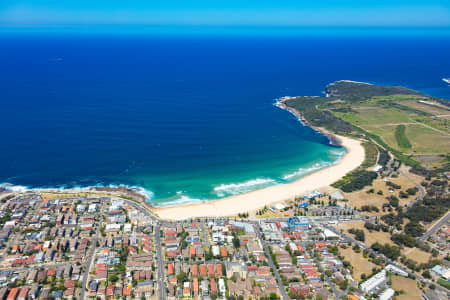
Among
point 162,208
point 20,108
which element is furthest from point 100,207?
point 20,108

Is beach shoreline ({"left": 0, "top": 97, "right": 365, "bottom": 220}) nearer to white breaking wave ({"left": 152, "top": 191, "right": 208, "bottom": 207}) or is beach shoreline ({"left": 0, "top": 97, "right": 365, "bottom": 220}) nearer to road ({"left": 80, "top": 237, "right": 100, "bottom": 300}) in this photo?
white breaking wave ({"left": 152, "top": 191, "right": 208, "bottom": 207})

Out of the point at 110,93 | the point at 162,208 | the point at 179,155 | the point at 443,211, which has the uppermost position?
the point at 110,93

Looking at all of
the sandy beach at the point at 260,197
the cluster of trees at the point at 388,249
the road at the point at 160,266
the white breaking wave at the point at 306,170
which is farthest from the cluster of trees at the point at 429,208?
the road at the point at 160,266

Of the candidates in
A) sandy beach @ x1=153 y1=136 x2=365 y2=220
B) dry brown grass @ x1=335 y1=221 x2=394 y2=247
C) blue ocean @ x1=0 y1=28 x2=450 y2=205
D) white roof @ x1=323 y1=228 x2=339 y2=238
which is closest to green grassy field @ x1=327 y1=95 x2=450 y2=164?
blue ocean @ x1=0 y1=28 x2=450 y2=205

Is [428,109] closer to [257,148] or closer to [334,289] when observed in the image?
[257,148]

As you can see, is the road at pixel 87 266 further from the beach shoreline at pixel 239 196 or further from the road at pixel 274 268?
the road at pixel 274 268

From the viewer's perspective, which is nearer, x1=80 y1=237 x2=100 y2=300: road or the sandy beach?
x1=80 y1=237 x2=100 y2=300: road

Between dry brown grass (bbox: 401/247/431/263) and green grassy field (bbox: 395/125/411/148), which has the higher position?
green grassy field (bbox: 395/125/411/148)
